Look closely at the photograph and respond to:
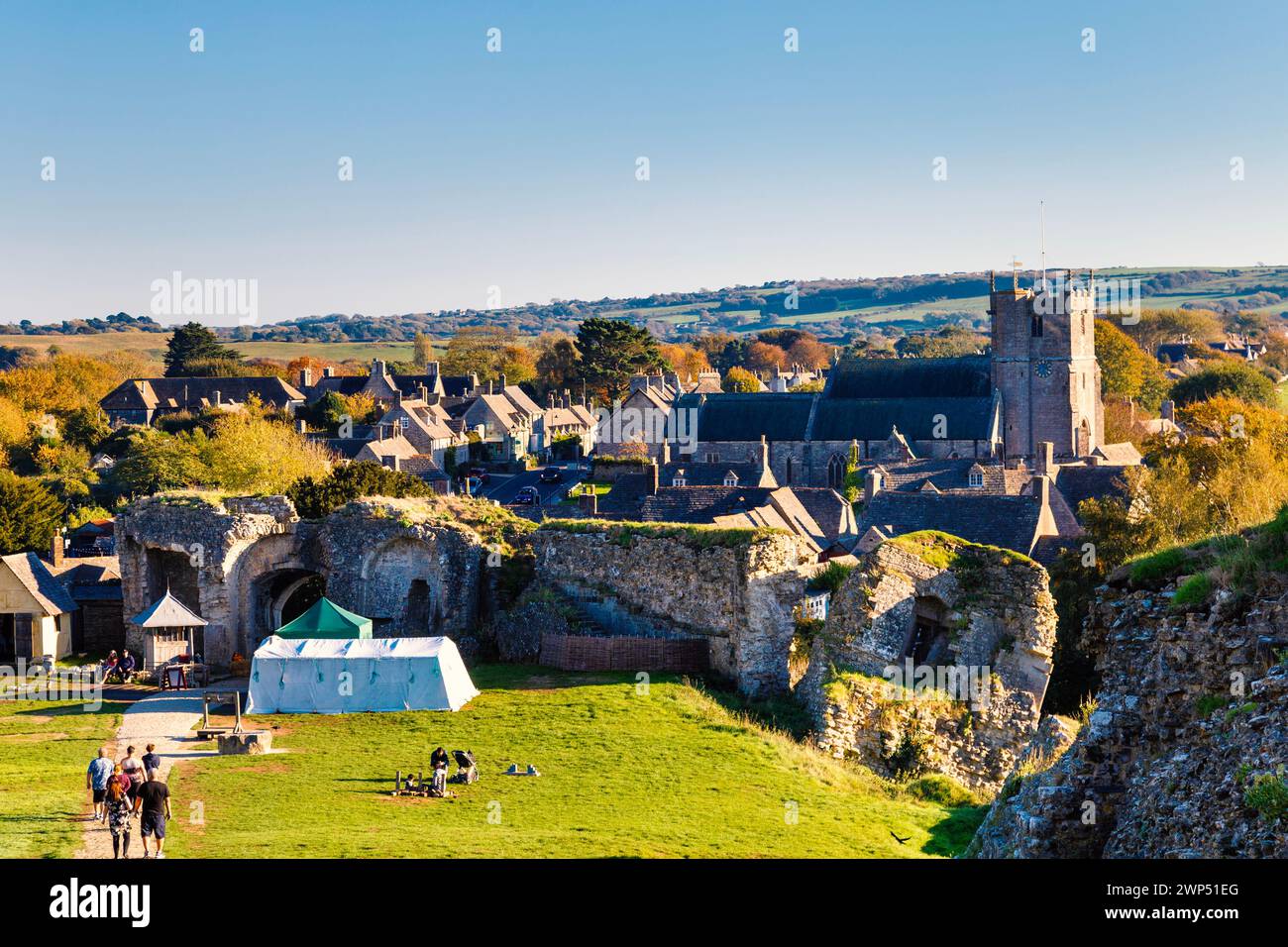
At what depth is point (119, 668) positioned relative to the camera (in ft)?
98.4

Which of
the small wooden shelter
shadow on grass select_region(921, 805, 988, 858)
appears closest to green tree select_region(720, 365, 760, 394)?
the small wooden shelter

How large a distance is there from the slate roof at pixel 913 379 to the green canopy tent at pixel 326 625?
2760 inches

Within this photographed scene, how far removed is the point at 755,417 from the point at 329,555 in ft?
212

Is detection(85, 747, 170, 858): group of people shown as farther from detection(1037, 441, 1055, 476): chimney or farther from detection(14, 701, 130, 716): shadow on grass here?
detection(1037, 441, 1055, 476): chimney

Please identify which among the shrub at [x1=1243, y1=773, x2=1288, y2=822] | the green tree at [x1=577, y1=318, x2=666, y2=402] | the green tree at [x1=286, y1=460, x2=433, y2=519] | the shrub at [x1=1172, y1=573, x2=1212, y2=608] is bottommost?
the shrub at [x1=1243, y1=773, x2=1288, y2=822]

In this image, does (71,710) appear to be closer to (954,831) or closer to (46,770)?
(46,770)

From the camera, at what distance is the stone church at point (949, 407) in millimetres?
91125

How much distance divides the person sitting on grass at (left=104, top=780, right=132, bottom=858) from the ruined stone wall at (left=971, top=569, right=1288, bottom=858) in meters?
8.81

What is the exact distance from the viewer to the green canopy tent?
28.0 metres

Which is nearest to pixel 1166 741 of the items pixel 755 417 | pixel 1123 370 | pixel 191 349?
pixel 755 417

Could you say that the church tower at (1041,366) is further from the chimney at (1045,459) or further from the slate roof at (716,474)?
the slate roof at (716,474)
